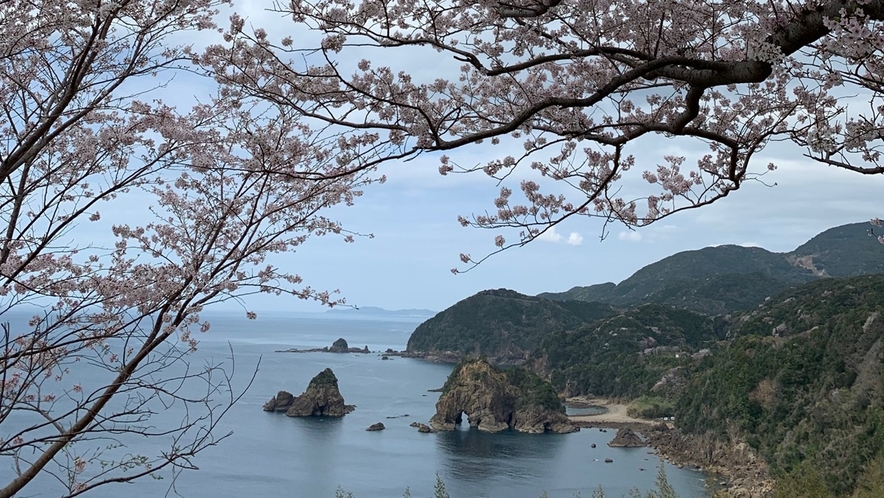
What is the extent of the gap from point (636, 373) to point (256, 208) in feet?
145

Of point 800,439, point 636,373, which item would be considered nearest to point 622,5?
point 800,439

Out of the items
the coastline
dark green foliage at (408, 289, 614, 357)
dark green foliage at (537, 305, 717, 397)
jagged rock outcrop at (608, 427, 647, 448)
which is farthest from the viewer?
dark green foliage at (408, 289, 614, 357)

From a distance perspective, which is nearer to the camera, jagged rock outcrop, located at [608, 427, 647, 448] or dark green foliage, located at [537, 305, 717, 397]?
jagged rock outcrop, located at [608, 427, 647, 448]

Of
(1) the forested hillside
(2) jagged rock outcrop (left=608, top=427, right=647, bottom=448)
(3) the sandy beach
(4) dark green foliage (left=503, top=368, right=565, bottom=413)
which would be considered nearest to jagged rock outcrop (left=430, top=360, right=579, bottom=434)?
(4) dark green foliage (left=503, top=368, right=565, bottom=413)

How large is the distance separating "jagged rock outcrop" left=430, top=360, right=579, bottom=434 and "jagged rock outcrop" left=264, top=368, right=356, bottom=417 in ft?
19.0

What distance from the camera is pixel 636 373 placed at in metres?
44.6

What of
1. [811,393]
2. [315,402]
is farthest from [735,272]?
[315,402]

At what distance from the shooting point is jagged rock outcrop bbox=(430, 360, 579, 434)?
Answer: 36.3 m

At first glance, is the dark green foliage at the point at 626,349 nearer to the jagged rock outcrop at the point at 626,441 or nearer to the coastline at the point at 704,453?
the coastline at the point at 704,453

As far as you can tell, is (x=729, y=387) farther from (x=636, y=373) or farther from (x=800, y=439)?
(x=636, y=373)

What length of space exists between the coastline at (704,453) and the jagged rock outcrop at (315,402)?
1355cm

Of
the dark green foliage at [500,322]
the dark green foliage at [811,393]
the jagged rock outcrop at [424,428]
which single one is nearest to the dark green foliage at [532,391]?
the jagged rock outcrop at [424,428]

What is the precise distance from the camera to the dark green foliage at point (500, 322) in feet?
217

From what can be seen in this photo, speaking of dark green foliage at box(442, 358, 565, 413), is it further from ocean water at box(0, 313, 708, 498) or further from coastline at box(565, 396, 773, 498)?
ocean water at box(0, 313, 708, 498)
